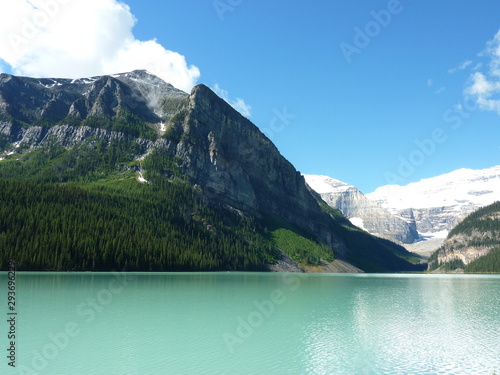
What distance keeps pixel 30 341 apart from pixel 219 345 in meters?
16.7

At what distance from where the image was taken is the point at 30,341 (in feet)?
113

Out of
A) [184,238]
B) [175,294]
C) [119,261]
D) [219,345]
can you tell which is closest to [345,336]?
[219,345]

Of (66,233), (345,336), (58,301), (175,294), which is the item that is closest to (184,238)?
(66,233)

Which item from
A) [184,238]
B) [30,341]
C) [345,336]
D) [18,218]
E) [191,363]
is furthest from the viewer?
[184,238]

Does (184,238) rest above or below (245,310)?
above

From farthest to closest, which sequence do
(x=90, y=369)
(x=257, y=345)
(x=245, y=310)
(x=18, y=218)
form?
Result: 1. (x=18, y=218)
2. (x=245, y=310)
3. (x=257, y=345)
4. (x=90, y=369)

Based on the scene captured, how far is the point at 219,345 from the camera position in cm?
3616

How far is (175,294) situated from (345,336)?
1657 inches

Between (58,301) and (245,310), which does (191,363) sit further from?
(58,301)

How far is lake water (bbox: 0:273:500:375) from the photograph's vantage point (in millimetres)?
30047

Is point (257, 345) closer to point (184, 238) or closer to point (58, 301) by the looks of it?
point (58, 301)

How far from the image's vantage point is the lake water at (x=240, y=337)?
30.0 metres

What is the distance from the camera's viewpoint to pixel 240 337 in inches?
1560

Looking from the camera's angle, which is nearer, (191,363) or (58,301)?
(191,363)
